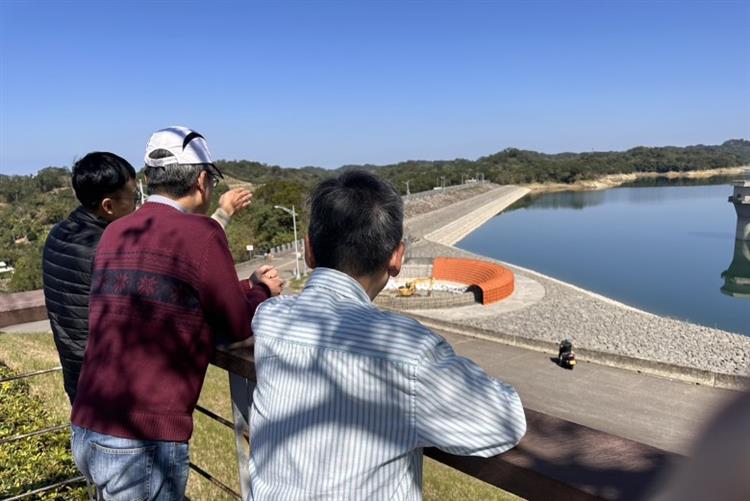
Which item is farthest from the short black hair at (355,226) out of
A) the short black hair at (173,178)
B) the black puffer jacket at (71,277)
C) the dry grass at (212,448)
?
the dry grass at (212,448)

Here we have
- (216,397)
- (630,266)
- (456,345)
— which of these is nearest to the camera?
(216,397)

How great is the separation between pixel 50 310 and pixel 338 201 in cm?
147

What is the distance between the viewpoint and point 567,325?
18625 mm

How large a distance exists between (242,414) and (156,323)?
0.46 metres

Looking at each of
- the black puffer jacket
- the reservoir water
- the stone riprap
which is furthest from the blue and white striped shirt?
the reservoir water

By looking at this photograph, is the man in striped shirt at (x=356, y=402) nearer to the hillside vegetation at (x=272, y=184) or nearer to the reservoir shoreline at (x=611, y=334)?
the hillside vegetation at (x=272, y=184)

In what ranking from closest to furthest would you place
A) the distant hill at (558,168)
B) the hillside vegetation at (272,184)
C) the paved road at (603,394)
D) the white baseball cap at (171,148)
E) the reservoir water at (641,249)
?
1. the white baseball cap at (171,148)
2. the paved road at (603,394)
3. the reservoir water at (641,249)
4. the hillside vegetation at (272,184)
5. the distant hill at (558,168)

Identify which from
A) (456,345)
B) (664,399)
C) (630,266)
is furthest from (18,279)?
(630,266)

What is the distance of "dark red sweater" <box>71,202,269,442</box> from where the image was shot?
160cm

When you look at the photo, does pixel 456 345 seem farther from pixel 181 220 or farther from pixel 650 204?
pixel 650 204

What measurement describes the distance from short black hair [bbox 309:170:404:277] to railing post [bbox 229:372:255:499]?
26.3 inches

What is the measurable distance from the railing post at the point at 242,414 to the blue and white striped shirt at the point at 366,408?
1.86ft

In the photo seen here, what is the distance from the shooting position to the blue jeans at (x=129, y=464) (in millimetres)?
1642

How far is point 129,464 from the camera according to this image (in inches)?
65.0
